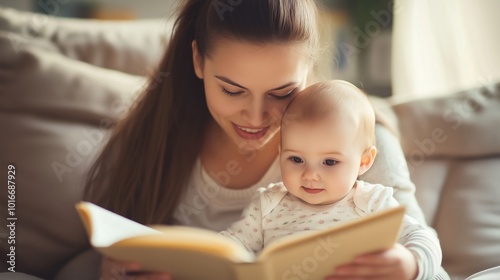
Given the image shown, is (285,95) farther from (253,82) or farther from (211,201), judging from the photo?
(211,201)

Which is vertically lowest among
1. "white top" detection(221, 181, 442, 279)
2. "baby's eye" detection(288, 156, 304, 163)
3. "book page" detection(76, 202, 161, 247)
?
"white top" detection(221, 181, 442, 279)

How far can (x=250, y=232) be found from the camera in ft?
3.49

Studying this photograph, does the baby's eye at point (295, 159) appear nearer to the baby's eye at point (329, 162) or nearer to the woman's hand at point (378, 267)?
the baby's eye at point (329, 162)

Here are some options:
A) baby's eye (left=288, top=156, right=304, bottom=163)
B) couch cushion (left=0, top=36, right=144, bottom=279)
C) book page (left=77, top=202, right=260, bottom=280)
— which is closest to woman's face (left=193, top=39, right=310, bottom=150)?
baby's eye (left=288, top=156, right=304, bottom=163)

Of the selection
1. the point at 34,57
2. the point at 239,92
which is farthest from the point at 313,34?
the point at 34,57

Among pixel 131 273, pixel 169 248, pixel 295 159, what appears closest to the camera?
pixel 169 248

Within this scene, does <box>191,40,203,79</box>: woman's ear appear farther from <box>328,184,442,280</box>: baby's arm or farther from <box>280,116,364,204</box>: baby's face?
<box>328,184,442,280</box>: baby's arm

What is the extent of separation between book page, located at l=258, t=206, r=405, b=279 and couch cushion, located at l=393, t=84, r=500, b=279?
0.58 metres

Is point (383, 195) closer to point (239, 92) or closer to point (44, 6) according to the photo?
point (239, 92)

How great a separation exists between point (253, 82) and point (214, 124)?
358 mm

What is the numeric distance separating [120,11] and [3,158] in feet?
5.48

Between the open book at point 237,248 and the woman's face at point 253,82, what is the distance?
1.10ft

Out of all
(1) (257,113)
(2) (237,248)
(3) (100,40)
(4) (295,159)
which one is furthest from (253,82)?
(3) (100,40)

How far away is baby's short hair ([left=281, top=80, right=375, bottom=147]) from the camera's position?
3.28 feet
